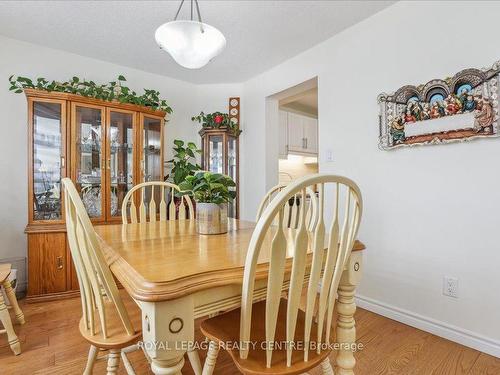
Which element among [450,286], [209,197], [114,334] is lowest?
[450,286]

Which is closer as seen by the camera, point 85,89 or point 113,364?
point 113,364

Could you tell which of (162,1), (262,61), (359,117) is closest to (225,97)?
(262,61)

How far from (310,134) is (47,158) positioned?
354 cm

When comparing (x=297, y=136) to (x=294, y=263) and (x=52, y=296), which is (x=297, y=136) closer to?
(x=52, y=296)

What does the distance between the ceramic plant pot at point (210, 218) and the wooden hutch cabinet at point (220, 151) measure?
2.08 m

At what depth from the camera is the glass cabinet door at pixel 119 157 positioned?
2711mm

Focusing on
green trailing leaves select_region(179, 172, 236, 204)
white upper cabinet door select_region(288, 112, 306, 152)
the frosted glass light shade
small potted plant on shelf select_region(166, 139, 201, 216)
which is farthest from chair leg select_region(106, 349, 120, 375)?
white upper cabinet door select_region(288, 112, 306, 152)

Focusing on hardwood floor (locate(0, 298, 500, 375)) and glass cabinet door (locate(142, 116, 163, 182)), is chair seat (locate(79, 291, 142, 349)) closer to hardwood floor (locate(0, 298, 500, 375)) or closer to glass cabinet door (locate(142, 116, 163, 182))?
hardwood floor (locate(0, 298, 500, 375))

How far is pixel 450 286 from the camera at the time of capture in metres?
1.78

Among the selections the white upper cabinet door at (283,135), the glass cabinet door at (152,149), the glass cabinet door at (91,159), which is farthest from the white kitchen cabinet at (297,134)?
the glass cabinet door at (91,159)

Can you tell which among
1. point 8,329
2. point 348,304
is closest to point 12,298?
point 8,329

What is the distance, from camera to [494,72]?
157 cm

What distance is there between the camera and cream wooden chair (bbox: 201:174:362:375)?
2.34 feet

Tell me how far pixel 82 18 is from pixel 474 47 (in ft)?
9.23
